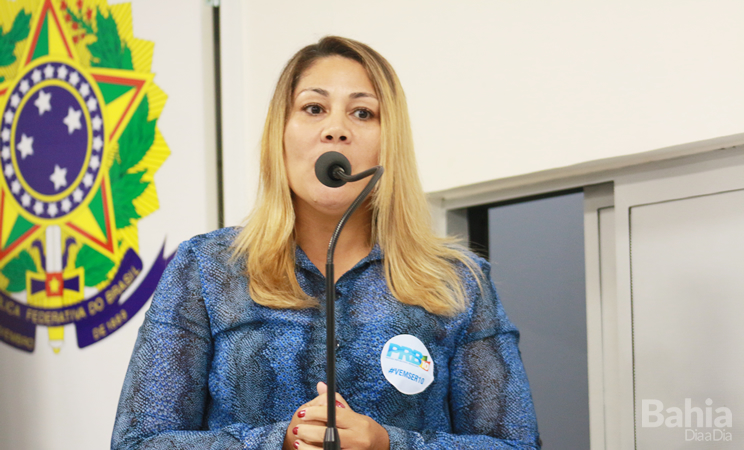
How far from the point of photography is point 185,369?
1213 millimetres

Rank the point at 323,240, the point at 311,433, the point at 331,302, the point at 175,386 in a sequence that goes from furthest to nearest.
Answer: the point at 323,240
the point at 175,386
the point at 311,433
the point at 331,302

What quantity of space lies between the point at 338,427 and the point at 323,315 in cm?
28

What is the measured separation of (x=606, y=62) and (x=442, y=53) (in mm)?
565

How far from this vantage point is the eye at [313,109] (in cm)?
141

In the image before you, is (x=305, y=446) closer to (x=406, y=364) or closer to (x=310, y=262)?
(x=406, y=364)

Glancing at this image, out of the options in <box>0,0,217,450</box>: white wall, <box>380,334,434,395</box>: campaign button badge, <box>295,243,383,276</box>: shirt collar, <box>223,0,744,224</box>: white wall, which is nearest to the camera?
<box>380,334,434,395</box>: campaign button badge

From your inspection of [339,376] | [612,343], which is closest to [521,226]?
[612,343]

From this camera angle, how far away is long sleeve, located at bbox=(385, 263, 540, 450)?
1.29m

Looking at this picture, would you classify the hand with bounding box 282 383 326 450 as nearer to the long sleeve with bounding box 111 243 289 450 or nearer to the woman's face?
the long sleeve with bounding box 111 243 289 450

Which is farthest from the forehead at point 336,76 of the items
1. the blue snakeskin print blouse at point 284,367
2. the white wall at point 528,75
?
the white wall at point 528,75

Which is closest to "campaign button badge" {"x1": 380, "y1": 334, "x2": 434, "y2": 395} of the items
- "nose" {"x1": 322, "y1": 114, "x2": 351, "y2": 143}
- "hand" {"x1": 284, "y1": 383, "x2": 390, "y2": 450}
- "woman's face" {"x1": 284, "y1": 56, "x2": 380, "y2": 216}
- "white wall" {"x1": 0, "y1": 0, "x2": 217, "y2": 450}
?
"hand" {"x1": 284, "y1": 383, "x2": 390, "y2": 450}

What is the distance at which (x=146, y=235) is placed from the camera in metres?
2.48

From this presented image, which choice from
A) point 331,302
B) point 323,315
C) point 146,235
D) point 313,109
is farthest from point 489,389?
point 146,235

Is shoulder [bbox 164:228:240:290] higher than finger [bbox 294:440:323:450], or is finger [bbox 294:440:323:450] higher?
shoulder [bbox 164:228:240:290]
